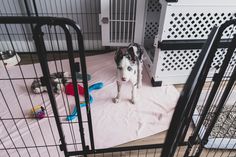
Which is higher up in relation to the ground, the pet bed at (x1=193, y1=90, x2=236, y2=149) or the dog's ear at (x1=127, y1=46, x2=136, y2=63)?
the dog's ear at (x1=127, y1=46, x2=136, y2=63)

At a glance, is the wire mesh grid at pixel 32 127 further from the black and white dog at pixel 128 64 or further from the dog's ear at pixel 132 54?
the dog's ear at pixel 132 54

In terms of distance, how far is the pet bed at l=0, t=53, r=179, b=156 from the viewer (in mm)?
1397

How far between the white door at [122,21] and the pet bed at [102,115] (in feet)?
1.40

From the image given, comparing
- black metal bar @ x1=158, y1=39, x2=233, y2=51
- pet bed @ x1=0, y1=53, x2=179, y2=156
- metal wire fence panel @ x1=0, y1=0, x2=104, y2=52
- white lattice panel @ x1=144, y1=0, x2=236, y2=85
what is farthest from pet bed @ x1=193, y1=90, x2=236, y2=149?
metal wire fence panel @ x1=0, y1=0, x2=104, y2=52

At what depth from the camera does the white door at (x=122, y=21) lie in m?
2.02

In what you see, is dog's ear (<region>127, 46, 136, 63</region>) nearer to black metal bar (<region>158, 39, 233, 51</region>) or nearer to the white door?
black metal bar (<region>158, 39, 233, 51</region>)

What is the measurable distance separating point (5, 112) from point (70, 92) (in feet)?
1.76

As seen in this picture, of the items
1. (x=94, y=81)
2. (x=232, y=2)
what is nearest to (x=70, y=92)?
(x=94, y=81)

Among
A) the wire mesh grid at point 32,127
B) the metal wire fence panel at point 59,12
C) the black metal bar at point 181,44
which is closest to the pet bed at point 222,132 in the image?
the black metal bar at point 181,44

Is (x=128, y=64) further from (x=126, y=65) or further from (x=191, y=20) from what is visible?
(x=191, y=20)

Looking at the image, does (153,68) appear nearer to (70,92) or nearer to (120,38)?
(120,38)

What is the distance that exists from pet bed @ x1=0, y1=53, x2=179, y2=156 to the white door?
1.40ft

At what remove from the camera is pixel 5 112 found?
160 centimetres

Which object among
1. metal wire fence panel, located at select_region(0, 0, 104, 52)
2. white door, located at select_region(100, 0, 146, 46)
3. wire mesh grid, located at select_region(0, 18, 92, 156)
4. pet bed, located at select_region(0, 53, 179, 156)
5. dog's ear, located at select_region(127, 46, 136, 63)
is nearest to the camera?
wire mesh grid, located at select_region(0, 18, 92, 156)
